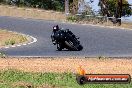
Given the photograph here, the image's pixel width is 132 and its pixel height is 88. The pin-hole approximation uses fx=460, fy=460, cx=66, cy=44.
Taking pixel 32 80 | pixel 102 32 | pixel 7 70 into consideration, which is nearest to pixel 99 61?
pixel 7 70

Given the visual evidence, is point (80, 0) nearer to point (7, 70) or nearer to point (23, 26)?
point (23, 26)

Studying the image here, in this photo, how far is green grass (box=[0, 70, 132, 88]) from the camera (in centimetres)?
1034

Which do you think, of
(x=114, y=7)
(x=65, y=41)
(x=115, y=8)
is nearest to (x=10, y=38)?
(x=65, y=41)

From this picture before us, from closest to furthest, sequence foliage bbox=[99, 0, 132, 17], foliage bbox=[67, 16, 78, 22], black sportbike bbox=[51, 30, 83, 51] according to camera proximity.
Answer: black sportbike bbox=[51, 30, 83, 51] → foliage bbox=[67, 16, 78, 22] → foliage bbox=[99, 0, 132, 17]

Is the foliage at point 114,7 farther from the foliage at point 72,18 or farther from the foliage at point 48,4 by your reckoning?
the foliage at point 72,18

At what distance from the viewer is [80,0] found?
176 feet

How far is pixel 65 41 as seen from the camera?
20641 mm

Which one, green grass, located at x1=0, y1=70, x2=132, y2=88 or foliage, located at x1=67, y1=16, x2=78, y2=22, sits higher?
green grass, located at x1=0, y1=70, x2=132, y2=88

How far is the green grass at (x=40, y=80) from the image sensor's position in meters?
10.3

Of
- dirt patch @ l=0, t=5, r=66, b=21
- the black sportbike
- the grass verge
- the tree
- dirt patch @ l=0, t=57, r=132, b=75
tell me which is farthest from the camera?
the tree

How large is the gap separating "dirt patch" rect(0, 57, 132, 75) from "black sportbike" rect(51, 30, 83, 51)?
3.40 m

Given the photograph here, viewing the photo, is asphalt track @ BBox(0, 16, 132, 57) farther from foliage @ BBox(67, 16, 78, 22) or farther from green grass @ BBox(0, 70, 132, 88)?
green grass @ BBox(0, 70, 132, 88)

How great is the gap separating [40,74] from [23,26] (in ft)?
79.7

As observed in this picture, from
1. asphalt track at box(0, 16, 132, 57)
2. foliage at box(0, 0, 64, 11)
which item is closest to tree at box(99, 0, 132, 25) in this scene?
foliage at box(0, 0, 64, 11)
